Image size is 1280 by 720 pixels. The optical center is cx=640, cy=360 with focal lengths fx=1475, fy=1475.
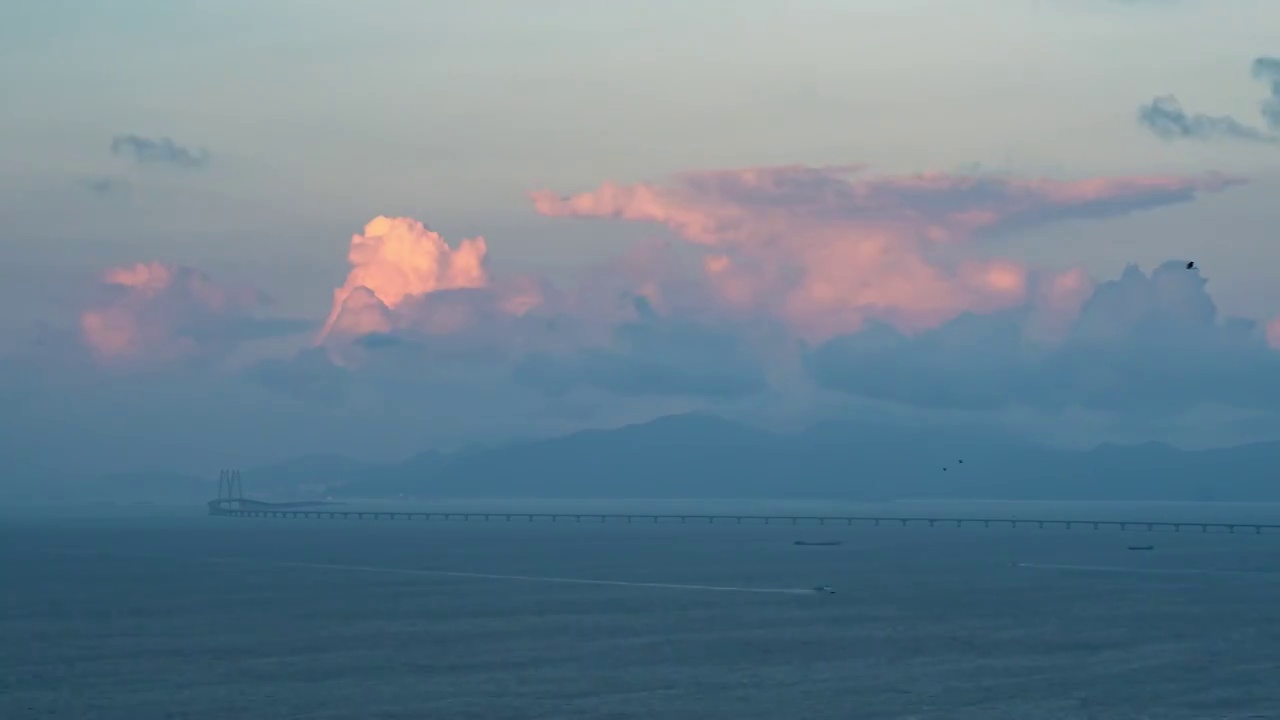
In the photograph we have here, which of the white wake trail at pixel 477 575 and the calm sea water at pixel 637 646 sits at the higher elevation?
the white wake trail at pixel 477 575

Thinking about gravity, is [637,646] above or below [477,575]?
below

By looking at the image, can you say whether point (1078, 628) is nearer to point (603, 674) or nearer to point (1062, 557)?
point (603, 674)

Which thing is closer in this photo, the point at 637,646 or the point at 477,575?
the point at 637,646

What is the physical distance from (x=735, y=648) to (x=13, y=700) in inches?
1596

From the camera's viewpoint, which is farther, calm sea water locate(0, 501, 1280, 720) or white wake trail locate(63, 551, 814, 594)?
white wake trail locate(63, 551, 814, 594)

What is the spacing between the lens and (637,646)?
90.9 meters

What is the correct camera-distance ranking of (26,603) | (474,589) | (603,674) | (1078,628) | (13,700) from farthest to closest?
(474,589) < (26,603) < (1078,628) < (603,674) < (13,700)

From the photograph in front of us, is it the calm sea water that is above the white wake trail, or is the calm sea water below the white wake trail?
below

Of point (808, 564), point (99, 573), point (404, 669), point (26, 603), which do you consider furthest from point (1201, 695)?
point (99, 573)

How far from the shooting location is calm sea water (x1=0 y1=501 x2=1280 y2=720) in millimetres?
69750

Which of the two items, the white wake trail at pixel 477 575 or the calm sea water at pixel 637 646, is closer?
the calm sea water at pixel 637 646

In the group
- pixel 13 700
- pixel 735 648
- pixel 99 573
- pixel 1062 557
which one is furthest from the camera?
pixel 1062 557

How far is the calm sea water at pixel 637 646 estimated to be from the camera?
69.8 metres

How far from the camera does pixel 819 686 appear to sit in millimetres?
75000
